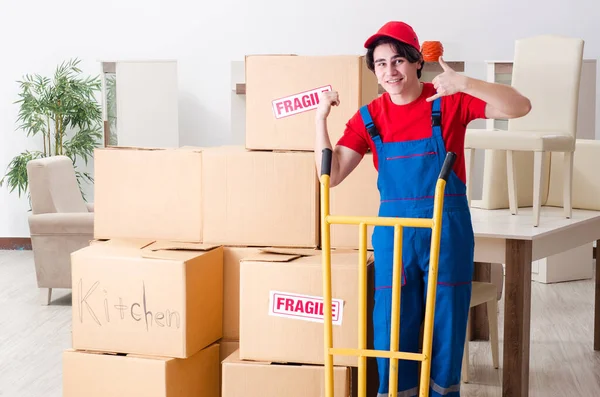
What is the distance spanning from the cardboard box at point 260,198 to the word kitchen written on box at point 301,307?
21 cm

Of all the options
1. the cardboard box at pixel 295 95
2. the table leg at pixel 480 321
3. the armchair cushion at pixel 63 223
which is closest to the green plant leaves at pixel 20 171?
the armchair cushion at pixel 63 223

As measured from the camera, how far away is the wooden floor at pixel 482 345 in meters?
3.76

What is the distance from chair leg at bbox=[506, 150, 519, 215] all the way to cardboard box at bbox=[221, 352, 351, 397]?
60.4 inches

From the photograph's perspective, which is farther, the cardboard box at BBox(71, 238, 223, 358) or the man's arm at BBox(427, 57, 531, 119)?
the cardboard box at BBox(71, 238, 223, 358)

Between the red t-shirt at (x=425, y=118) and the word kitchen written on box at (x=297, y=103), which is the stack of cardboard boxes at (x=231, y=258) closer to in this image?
the word kitchen written on box at (x=297, y=103)

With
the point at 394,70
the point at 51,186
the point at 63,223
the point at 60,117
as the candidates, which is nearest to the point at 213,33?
the point at 60,117

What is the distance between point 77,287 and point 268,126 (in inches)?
31.7

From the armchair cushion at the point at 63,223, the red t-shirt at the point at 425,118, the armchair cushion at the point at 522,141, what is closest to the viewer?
the red t-shirt at the point at 425,118

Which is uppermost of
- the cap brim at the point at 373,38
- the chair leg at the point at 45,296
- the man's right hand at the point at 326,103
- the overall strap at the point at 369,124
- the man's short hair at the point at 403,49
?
the cap brim at the point at 373,38

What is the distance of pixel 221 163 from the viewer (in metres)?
2.95

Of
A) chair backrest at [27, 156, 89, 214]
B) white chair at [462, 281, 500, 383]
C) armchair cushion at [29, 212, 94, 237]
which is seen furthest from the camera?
chair backrest at [27, 156, 89, 214]

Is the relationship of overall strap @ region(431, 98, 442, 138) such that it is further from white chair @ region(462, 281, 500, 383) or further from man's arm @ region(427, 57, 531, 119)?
white chair @ region(462, 281, 500, 383)

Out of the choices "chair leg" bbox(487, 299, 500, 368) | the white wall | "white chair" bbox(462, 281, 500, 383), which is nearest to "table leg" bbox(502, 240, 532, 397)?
"white chair" bbox(462, 281, 500, 383)

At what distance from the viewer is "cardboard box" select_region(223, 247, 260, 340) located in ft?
9.81
